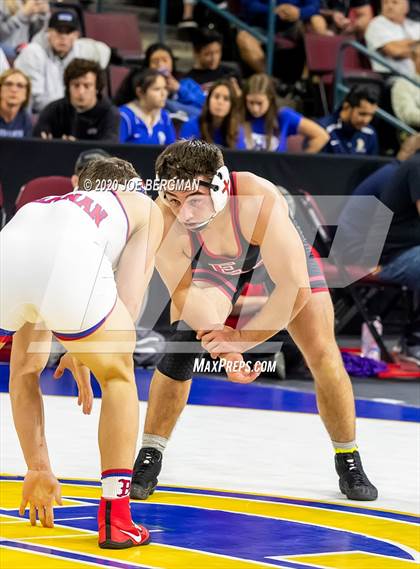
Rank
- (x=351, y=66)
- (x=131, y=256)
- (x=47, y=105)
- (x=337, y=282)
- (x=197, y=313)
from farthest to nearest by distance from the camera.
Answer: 1. (x=351, y=66)
2. (x=47, y=105)
3. (x=337, y=282)
4. (x=197, y=313)
5. (x=131, y=256)

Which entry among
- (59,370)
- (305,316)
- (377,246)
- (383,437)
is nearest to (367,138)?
(377,246)

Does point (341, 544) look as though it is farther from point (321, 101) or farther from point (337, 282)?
point (321, 101)

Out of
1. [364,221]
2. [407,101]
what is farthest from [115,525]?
[407,101]

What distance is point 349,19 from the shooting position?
11.6 metres

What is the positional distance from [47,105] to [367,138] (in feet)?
7.72

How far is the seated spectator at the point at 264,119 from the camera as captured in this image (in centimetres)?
851

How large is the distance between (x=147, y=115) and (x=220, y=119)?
53 centimetres

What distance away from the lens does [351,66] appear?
11.1m

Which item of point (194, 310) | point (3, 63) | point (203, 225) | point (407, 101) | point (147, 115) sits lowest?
point (407, 101)

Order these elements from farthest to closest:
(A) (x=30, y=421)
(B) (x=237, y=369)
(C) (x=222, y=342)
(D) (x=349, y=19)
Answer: (D) (x=349, y=19) → (C) (x=222, y=342) → (B) (x=237, y=369) → (A) (x=30, y=421)

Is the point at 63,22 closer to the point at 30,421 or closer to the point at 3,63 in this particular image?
the point at 3,63

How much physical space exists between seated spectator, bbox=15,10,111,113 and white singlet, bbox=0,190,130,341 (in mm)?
5424

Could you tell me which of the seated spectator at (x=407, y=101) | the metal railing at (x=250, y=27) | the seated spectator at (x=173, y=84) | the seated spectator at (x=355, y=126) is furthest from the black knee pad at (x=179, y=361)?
the metal railing at (x=250, y=27)

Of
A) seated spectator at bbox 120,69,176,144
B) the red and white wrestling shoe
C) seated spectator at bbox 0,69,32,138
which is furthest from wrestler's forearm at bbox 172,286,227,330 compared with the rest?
seated spectator at bbox 120,69,176,144
